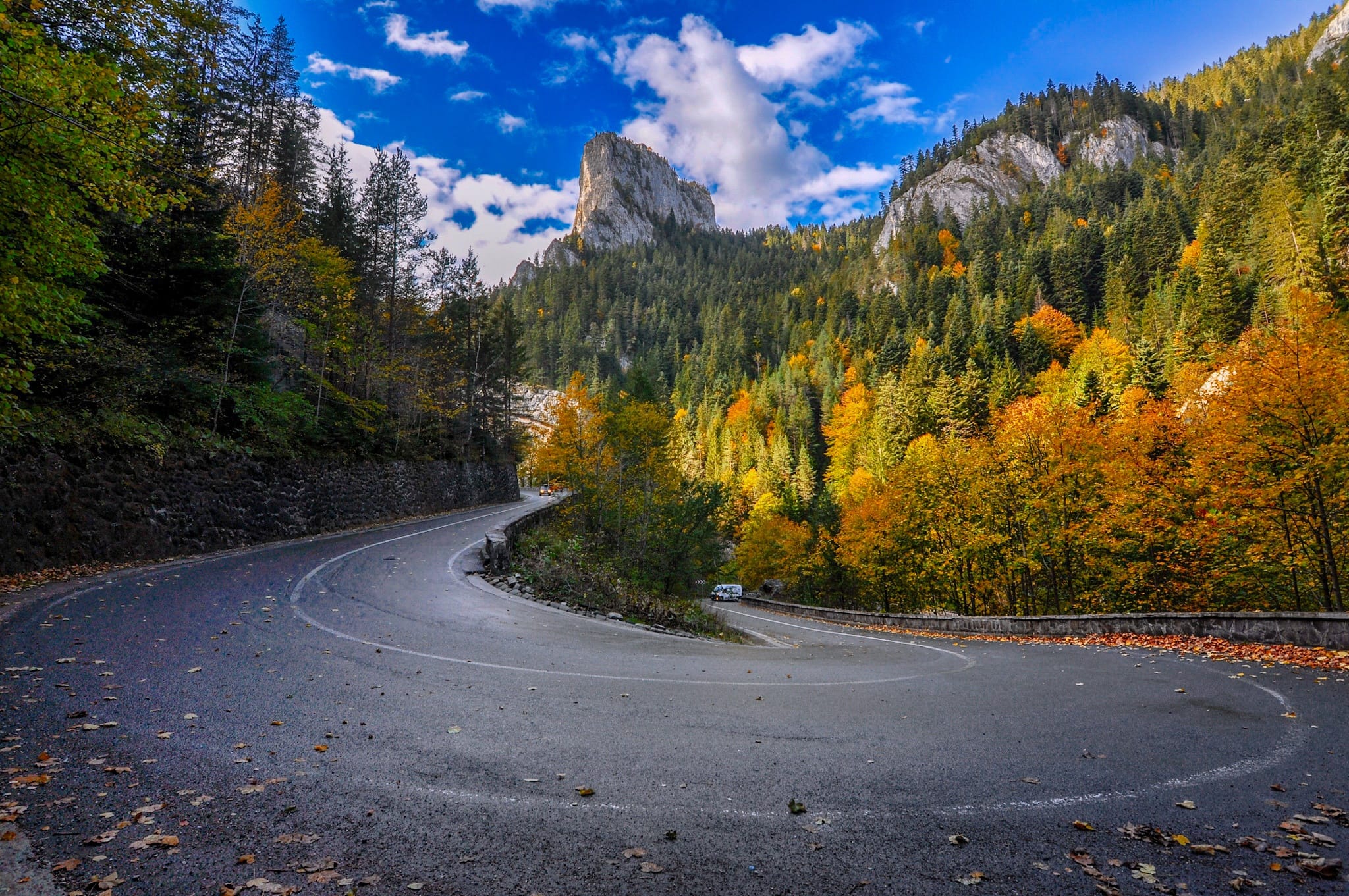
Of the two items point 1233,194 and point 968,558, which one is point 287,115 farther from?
point 1233,194

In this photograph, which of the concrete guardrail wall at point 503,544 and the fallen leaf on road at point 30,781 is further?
the concrete guardrail wall at point 503,544

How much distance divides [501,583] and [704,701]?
31.8 ft

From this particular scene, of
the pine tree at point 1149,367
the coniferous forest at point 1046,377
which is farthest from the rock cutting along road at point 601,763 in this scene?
the pine tree at point 1149,367

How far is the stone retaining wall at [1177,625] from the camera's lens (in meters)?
10.4

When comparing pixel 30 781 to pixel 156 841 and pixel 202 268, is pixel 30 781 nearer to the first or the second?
pixel 156 841

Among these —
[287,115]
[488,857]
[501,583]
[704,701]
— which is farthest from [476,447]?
[488,857]

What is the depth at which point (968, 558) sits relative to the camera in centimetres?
3034

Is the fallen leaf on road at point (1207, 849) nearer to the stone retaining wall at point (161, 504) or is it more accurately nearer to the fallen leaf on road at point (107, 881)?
the fallen leaf on road at point (107, 881)

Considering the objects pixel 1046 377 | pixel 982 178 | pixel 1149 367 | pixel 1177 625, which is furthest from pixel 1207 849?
pixel 982 178

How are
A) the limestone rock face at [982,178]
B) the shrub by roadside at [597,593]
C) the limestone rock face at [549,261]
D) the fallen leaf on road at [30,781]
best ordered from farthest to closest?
the limestone rock face at [549,261], the limestone rock face at [982,178], the shrub by roadside at [597,593], the fallen leaf on road at [30,781]

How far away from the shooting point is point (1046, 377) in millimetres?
60812

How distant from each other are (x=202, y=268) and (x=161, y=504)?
7.44 metres

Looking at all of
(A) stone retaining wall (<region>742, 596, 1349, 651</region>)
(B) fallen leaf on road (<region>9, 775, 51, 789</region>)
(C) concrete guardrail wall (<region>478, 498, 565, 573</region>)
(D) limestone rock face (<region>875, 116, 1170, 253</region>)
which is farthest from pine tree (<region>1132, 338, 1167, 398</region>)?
(D) limestone rock face (<region>875, 116, 1170, 253</region>)

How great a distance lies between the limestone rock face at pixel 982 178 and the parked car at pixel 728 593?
114 m
